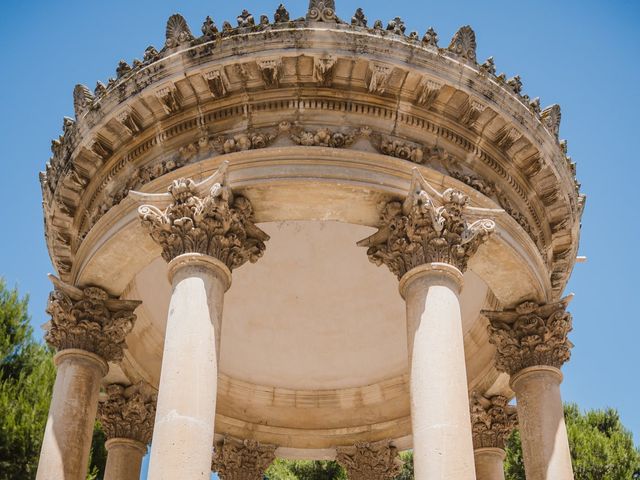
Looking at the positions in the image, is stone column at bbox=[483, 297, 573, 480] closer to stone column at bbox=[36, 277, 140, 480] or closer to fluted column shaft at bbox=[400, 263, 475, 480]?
fluted column shaft at bbox=[400, 263, 475, 480]

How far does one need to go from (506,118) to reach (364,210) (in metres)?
4.47

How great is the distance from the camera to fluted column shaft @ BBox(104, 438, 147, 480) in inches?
1028

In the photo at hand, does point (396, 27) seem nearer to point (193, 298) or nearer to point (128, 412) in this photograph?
point (193, 298)

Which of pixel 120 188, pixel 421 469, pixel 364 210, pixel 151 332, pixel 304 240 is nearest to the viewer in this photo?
pixel 421 469

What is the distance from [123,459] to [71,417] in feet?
16.5

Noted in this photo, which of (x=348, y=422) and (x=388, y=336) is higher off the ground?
(x=388, y=336)

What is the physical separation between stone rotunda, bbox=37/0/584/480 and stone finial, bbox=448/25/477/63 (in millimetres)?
72

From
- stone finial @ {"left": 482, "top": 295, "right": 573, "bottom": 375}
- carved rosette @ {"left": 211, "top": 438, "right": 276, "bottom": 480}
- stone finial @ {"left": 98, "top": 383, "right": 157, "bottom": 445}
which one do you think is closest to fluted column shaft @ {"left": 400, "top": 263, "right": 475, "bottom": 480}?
stone finial @ {"left": 482, "top": 295, "right": 573, "bottom": 375}

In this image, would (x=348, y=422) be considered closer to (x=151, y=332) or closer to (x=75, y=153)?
(x=151, y=332)

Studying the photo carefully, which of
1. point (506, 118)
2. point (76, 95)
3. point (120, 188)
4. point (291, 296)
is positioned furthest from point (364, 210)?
A: point (291, 296)

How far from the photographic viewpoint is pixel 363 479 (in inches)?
1185

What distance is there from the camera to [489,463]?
88.4 feet

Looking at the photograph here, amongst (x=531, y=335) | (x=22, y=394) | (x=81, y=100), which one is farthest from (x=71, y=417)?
(x=22, y=394)

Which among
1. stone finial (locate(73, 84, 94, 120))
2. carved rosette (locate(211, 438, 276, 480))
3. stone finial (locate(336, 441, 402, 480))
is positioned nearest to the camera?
stone finial (locate(73, 84, 94, 120))
